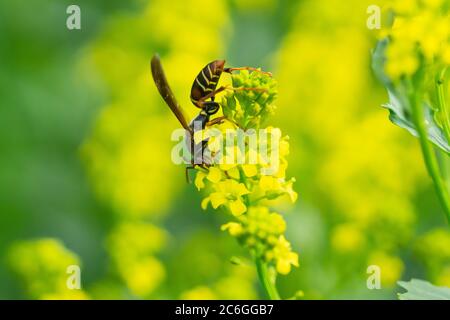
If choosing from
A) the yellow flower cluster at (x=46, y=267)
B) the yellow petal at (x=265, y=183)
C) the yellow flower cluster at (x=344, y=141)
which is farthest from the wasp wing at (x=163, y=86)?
the yellow flower cluster at (x=344, y=141)

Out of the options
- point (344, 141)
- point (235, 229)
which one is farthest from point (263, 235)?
point (344, 141)

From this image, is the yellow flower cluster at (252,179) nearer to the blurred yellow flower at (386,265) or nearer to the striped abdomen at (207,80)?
the striped abdomen at (207,80)

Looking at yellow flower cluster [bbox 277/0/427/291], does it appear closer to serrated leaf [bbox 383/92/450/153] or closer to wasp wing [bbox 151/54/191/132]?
wasp wing [bbox 151/54/191/132]

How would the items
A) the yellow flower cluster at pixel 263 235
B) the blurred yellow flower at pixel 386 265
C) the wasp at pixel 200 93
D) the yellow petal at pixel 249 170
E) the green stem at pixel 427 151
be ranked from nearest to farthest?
the green stem at pixel 427 151 → the yellow flower cluster at pixel 263 235 → the yellow petal at pixel 249 170 → the wasp at pixel 200 93 → the blurred yellow flower at pixel 386 265

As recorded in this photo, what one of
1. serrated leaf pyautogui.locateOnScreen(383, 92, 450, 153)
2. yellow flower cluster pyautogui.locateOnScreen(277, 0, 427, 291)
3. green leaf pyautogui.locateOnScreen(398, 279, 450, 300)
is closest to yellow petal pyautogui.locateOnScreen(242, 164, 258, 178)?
serrated leaf pyautogui.locateOnScreen(383, 92, 450, 153)

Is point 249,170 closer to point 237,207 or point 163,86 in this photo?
point 237,207
